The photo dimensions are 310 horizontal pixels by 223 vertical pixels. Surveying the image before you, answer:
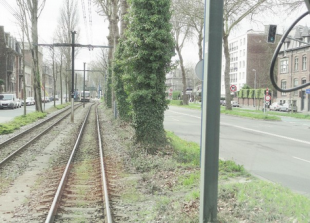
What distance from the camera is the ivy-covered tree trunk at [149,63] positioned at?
11.5 meters

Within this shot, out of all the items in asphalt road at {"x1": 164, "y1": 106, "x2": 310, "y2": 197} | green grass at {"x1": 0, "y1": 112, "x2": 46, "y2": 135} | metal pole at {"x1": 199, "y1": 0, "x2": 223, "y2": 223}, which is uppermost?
metal pole at {"x1": 199, "y1": 0, "x2": 223, "y2": 223}

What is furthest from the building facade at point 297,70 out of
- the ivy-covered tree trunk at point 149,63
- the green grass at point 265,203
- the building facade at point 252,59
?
the green grass at point 265,203

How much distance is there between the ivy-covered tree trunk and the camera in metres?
11.5

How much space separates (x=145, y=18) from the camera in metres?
11.6

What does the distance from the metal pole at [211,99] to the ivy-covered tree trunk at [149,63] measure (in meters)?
6.77

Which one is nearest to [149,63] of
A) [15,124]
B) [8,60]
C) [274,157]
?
[274,157]

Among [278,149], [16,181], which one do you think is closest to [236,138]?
[278,149]

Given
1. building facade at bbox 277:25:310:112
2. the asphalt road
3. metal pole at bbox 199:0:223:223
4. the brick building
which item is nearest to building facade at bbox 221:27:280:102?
building facade at bbox 277:25:310:112

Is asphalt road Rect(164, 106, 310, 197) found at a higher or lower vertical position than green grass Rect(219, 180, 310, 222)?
lower

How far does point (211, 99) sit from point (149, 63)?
7339 millimetres

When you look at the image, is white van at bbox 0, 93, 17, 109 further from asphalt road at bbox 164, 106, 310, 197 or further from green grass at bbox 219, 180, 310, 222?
green grass at bbox 219, 180, 310, 222

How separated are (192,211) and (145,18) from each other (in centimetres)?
750

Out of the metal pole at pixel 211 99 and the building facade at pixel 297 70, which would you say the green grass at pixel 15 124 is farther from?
the building facade at pixel 297 70

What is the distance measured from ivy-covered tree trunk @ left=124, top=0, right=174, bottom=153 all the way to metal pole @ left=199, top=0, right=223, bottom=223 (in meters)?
6.77
